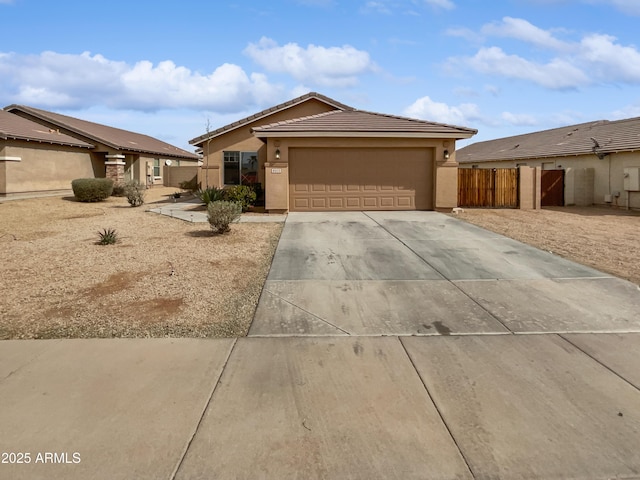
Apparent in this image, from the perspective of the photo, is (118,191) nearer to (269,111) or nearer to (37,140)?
(37,140)

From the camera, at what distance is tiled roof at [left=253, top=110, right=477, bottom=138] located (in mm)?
16734

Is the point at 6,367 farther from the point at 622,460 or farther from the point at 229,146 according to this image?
the point at 229,146

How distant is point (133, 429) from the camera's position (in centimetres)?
330

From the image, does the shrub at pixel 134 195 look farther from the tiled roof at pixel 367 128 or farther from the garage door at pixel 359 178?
the garage door at pixel 359 178

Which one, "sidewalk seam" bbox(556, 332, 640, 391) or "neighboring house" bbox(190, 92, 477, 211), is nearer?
"sidewalk seam" bbox(556, 332, 640, 391)

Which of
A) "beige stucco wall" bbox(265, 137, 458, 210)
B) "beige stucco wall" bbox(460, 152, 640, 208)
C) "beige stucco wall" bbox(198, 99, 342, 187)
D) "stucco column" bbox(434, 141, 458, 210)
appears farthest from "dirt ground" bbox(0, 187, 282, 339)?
"beige stucco wall" bbox(460, 152, 640, 208)

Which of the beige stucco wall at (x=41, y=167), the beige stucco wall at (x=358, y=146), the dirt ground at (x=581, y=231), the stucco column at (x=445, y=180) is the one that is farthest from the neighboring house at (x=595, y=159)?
the beige stucco wall at (x=41, y=167)

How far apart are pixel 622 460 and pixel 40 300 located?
22.9ft

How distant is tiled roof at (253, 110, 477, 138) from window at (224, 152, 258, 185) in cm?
497

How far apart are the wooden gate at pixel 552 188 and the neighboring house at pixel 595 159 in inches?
10.6

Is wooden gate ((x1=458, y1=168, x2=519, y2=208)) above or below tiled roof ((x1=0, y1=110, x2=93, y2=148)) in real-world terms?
below

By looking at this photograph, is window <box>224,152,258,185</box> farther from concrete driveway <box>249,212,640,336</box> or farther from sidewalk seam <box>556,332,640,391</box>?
sidewalk seam <box>556,332,640,391</box>

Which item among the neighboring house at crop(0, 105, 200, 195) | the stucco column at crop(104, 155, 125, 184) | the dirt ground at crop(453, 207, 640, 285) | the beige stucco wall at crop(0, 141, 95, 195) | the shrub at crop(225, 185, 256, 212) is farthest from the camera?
the stucco column at crop(104, 155, 125, 184)

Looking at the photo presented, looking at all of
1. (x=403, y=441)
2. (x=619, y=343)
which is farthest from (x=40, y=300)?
(x=619, y=343)
